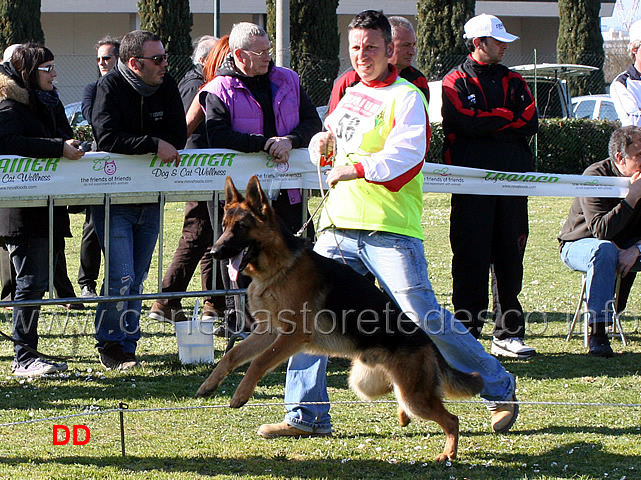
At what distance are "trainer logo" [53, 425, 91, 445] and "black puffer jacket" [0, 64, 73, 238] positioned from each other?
169cm

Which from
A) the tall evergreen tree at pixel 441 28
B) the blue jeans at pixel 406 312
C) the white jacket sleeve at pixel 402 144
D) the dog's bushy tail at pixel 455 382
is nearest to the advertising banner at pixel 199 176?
the blue jeans at pixel 406 312

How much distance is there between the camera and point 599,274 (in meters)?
6.73

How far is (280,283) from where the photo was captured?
432 centimetres

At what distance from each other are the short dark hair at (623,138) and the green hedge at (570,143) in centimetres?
1312

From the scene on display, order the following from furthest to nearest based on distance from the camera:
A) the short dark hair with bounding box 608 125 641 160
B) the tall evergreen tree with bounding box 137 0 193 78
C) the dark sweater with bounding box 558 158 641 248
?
the tall evergreen tree with bounding box 137 0 193 78
the dark sweater with bounding box 558 158 641 248
the short dark hair with bounding box 608 125 641 160

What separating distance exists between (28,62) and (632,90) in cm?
492

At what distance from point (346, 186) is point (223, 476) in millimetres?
1659

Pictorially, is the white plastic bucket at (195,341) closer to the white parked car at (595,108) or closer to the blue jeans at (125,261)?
the blue jeans at (125,261)

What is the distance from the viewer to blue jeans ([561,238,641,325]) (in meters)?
6.65

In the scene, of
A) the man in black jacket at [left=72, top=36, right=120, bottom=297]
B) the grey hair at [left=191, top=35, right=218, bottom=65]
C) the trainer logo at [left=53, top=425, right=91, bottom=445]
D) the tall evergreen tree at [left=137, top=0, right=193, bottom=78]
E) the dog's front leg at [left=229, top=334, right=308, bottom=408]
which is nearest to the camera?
the dog's front leg at [left=229, top=334, right=308, bottom=408]

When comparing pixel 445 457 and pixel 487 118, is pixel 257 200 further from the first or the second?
pixel 487 118

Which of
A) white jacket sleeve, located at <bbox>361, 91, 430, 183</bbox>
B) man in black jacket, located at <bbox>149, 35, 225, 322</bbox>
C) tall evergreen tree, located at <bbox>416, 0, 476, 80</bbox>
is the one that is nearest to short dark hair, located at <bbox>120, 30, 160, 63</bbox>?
man in black jacket, located at <bbox>149, 35, 225, 322</bbox>

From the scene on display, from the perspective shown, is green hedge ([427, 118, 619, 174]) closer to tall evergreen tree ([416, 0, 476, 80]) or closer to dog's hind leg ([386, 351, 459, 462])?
tall evergreen tree ([416, 0, 476, 80])

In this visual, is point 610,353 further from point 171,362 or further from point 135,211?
point 135,211
